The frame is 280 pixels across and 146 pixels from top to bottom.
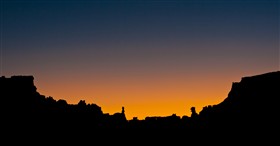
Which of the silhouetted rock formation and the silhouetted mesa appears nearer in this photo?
the silhouetted rock formation

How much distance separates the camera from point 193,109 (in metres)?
68.2

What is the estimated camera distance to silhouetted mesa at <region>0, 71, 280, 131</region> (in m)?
46.4

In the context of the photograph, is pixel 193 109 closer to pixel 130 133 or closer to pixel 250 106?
pixel 130 133

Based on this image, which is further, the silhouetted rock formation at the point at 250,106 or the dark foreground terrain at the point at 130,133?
the dark foreground terrain at the point at 130,133

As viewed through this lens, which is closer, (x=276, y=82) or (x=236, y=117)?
(x=276, y=82)

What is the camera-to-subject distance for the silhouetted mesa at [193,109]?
4638cm

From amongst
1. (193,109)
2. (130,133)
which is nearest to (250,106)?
(193,109)

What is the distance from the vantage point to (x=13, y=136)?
49094 millimetres

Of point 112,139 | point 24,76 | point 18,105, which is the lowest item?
point 112,139

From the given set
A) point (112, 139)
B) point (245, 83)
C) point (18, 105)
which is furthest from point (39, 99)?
point (245, 83)

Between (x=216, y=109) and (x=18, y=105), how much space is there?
31885 millimetres

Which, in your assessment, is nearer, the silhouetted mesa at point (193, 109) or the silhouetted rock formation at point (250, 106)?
the silhouetted rock formation at point (250, 106)

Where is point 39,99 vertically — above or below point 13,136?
above

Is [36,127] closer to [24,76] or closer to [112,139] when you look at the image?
[24,76]
